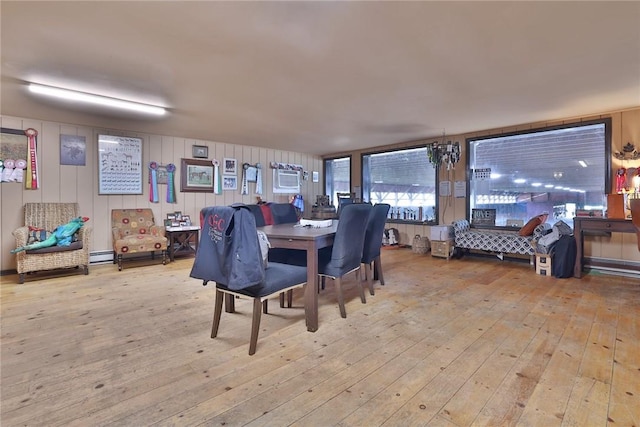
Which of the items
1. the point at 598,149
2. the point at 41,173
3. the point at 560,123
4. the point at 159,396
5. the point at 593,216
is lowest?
the point at 159,396

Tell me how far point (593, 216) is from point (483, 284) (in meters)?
1.83

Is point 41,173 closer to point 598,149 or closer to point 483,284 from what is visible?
point 483,284

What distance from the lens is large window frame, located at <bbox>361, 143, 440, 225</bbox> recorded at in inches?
239

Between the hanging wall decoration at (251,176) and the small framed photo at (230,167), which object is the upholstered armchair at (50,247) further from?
the hanging wall decoration at (251,176)

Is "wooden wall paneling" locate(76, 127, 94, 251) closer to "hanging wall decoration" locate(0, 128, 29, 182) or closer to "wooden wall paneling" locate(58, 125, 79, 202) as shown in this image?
"wooden wall paneling" locate(58, 125, 79, 202)

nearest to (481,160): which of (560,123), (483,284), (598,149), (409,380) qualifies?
(560,123)

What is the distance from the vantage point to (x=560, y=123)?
450 cm

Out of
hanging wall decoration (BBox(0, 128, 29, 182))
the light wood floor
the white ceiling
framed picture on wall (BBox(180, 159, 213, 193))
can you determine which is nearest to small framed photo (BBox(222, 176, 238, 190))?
framed picture on wall (BBox(180, 159, 213, 193))

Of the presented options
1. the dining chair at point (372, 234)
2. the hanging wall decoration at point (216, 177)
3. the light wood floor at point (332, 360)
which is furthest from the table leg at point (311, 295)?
the hanging wall decoration at point (216, 177)

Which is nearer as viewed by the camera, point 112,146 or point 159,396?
point 159,396

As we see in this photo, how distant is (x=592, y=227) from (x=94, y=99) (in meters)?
6.09

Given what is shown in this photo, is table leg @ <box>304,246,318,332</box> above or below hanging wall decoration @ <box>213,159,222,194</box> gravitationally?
below

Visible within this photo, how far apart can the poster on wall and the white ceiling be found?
70 cm

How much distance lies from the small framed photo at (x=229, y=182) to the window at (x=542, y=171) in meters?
4.51
